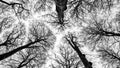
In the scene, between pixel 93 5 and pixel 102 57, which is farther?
pixel 102 57

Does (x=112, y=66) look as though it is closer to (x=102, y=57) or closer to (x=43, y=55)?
(x=102, y=57)

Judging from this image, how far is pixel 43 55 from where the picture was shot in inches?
496

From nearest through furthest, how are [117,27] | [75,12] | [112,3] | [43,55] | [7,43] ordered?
1. [112,3]
2. [75,12]
3. [7,43]
4. [117,27]
5. [43,55]

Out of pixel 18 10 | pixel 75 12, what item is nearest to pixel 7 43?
pixel 18 10

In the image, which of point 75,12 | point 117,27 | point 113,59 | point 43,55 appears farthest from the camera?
point 43,55

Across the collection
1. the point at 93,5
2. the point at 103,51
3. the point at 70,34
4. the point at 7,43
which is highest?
the point at 93,5

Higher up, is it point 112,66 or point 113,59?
point 113,59

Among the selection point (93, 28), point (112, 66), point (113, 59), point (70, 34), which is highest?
point (93, 28)

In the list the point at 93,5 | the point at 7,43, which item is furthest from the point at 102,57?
the point at 7,43

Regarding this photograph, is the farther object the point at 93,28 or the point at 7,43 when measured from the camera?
the point at 93,28

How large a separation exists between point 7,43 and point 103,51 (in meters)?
11.6

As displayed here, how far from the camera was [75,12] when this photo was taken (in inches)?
321

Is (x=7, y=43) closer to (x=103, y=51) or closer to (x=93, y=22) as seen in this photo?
(x=93, y=22)

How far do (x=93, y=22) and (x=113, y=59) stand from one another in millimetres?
5683
